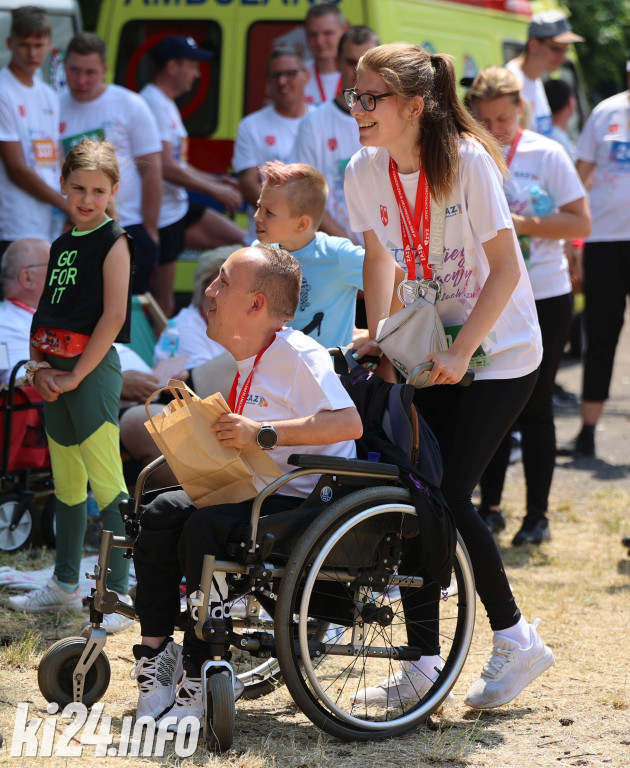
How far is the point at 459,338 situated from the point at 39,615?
204 centimetres

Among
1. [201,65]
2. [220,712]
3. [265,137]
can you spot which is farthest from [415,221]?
[201,65]

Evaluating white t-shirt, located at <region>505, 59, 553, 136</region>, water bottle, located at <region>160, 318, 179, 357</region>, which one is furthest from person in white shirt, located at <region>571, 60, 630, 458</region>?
water bottle, located at <region>160, 318, 179, 357</region>

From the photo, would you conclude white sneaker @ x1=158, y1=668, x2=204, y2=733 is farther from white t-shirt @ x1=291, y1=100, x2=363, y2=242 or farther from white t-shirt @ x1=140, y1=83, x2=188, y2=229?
white t-shirt @ x1=140, y1=83, x2=188, y2=229

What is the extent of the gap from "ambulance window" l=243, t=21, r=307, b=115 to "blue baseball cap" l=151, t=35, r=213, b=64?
561 mm

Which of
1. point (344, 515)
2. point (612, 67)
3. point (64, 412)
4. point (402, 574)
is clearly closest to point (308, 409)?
point (344, 515)

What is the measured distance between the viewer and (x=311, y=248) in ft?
14.9

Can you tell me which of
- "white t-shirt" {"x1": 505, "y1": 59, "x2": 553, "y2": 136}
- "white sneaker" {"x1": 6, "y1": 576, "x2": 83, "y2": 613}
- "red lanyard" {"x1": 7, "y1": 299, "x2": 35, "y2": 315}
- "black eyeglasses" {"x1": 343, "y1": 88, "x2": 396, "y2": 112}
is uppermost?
"white t-shirt" {"x1": 505, "y1": 59, "x2": 553, "y2": 136}

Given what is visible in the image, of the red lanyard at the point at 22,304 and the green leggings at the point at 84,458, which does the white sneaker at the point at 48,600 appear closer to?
the green leggings at the point at 84,458

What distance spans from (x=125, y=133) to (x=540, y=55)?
257cm

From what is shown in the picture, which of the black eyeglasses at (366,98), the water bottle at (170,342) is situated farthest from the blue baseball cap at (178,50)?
the black eyeglasses at (366,98)

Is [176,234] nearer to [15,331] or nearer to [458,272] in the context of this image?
[15,331]

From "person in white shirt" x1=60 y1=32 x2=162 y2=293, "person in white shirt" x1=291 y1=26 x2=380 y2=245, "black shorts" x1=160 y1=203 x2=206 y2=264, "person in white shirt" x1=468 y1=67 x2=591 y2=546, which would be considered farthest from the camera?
"black shorts" x1=160 y1=203 x2=206 y2=264

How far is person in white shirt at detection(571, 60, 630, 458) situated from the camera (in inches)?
288

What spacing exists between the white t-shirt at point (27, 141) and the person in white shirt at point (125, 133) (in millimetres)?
255
